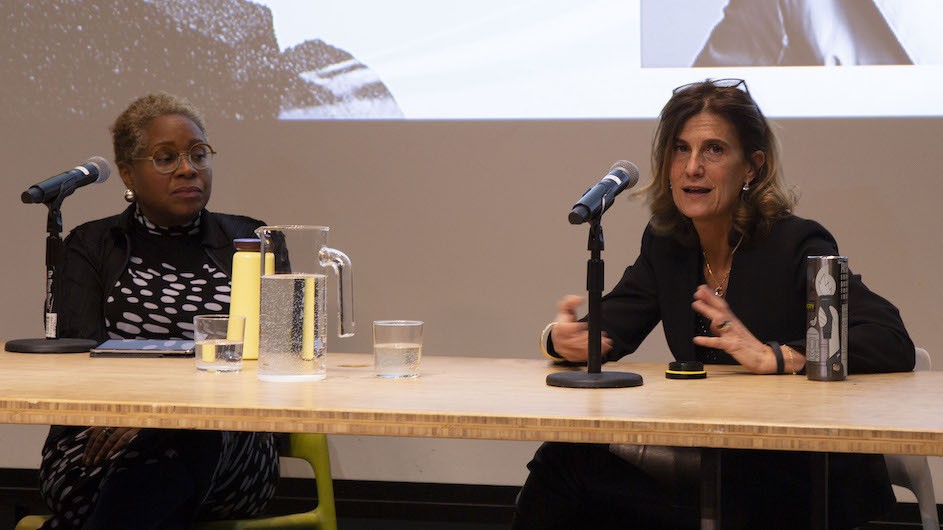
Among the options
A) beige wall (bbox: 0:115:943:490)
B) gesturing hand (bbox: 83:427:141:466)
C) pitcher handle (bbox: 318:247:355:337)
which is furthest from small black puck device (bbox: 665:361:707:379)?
beige wall (bbox: 0:115:943:490)

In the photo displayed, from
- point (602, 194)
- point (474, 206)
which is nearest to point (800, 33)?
point (474, 206)

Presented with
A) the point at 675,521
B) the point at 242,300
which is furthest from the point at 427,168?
the point at 675,521

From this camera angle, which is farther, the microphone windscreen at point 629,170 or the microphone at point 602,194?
the microphone windscreen at point 629,170

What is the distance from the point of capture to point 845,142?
10.4 feet

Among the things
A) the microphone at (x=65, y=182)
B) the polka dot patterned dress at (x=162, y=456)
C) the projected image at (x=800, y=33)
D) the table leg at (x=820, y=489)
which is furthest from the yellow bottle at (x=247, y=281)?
the projected image at (x=800, y=33)

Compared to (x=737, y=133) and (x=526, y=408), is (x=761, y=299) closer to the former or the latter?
(x=737, y=133)

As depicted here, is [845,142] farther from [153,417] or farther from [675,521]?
[153,417]

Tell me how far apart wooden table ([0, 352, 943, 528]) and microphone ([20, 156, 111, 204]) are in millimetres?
563

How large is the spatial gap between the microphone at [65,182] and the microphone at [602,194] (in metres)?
1.27

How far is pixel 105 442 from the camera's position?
6.70ft

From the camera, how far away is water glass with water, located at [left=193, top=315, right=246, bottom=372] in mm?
1898

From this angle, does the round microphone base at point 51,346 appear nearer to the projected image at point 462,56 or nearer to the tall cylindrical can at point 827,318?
the projected image at point 462,56

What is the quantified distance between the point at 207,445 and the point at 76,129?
189 centimetres

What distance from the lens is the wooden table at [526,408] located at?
1349 mm
